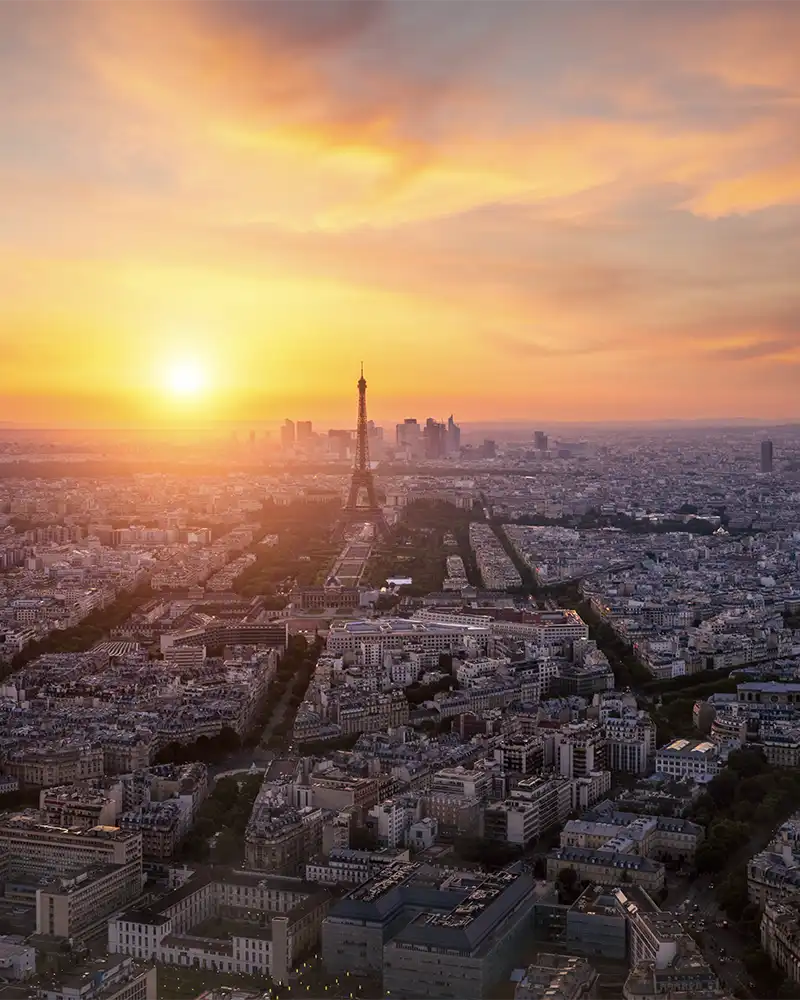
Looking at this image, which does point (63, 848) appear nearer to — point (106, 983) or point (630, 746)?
point (106, 983)

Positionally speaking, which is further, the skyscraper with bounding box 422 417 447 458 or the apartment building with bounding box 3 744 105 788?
the skyscraper with bounding box 422 417 447 458

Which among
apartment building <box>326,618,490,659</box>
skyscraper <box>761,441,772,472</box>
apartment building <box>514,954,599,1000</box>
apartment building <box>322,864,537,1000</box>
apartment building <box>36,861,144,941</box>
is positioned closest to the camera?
apartment building <box>514,954,599,1000</box>

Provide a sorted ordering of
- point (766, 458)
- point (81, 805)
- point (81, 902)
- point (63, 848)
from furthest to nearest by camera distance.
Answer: point (766, 458) < point (81, 805) < point (63, 848) < point (81, 902)

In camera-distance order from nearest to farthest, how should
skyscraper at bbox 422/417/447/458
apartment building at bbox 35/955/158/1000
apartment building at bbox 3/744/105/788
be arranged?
apartment building at bbox 35/955/158/1000 → apartment building at bbox 3/744/105/788 → skyscraper at bbox 422/417/447/458

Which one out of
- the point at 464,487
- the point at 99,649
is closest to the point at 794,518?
the point at 464,487

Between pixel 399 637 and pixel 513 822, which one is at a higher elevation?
pixel 399 637

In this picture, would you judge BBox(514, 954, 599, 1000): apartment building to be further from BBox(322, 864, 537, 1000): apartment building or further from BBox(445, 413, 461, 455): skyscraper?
BBox(445, 413, 461, 455): skyscraper

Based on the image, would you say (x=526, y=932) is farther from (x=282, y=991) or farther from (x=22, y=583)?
(x=22, y=583)

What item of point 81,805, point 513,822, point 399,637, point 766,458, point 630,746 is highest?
point 766,458

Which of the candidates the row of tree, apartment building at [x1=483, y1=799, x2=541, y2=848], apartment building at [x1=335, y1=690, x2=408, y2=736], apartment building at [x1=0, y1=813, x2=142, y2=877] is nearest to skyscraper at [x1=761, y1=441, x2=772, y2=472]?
apartment building at [x1=335, y1=690, x2=408, y2=736]

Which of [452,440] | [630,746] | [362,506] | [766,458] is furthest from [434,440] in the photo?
[630,746]

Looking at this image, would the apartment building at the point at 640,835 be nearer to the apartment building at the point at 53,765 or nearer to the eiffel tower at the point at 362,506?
the apartment building at the point at 53,765
